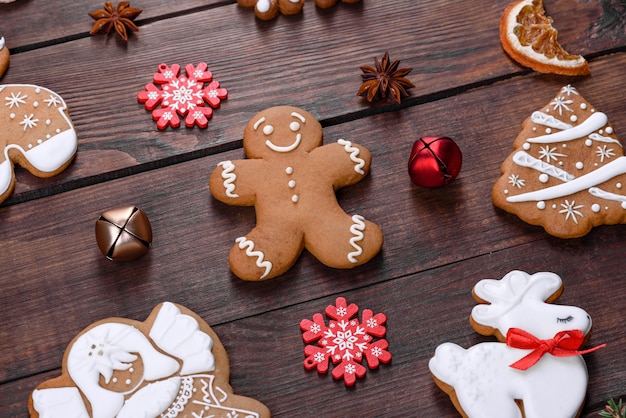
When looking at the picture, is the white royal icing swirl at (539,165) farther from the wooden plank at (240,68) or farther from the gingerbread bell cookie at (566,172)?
the wooden plank at (240,68)

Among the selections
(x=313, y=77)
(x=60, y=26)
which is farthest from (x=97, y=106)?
(x=313, y=77)

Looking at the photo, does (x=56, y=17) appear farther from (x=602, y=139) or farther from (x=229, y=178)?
(x=602, y=139)

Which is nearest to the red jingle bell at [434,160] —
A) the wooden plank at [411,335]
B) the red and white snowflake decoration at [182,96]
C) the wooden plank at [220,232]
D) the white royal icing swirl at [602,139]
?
the wooden plank at [220,232]

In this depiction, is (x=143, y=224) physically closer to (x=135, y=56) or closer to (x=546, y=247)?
(x=135, y=56)

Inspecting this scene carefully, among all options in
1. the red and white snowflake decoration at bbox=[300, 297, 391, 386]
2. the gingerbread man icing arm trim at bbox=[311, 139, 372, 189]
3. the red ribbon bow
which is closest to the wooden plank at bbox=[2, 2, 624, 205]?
the gingerbread man icing arm trim at bbox=[311, 139, 372, 189]

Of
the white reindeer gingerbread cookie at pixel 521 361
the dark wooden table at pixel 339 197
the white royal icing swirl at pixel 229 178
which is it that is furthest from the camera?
the white royal icing swirl at pixel 229 178

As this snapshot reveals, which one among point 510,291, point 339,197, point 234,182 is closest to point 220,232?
point 234,182
